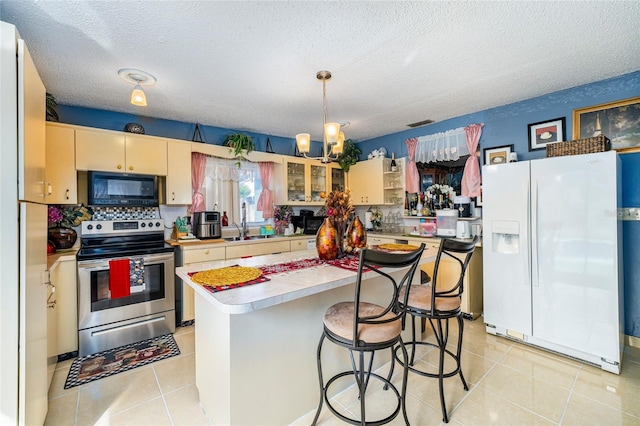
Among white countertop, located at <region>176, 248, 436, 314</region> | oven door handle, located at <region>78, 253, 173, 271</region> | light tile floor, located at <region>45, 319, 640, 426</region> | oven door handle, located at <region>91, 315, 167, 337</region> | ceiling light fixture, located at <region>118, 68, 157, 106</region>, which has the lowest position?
light tile floor, located at <region>45, 319, 640, 426</region>

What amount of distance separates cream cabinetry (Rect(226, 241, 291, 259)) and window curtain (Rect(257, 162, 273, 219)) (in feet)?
2.23

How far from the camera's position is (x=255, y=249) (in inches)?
142

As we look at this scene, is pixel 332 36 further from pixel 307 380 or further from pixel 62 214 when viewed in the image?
pixel 62 214

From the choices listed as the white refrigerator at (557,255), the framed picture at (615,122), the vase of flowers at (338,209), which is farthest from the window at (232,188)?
the framed picture at (615,122)

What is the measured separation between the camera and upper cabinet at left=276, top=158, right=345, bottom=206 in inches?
171

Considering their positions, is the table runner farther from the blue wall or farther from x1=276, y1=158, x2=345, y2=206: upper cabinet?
the blue wall

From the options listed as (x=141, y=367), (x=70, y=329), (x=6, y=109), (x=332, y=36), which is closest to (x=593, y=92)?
(x=332, y=36)

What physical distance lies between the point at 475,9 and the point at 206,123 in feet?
10.7

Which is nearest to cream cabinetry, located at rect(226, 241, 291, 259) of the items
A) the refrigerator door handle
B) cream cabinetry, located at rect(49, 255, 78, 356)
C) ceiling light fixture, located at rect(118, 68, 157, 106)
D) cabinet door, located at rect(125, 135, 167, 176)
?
cabinet door, located at rect(125, 135, 167, 176)

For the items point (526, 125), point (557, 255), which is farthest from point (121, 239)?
point (526, 125)

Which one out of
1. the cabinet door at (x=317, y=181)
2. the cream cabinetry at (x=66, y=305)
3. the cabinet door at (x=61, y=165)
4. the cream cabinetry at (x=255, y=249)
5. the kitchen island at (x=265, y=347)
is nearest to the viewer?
the kitchen island at (x=265, y=347)

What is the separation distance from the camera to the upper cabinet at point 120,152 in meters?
2.84

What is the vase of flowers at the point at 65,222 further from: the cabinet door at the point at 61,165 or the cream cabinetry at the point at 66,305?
the cream cabinetry at the point at 66,305

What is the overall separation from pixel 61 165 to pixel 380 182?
3.93 meters
